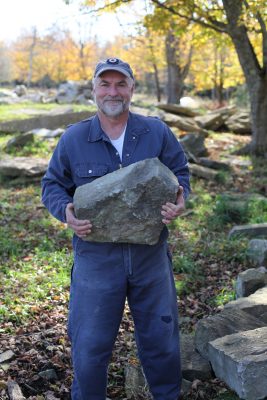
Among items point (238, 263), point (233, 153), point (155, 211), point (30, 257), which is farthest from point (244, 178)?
point (155, 211)

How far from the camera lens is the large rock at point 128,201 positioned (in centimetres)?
298

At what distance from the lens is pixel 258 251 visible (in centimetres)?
603

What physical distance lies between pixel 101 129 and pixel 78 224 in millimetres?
653

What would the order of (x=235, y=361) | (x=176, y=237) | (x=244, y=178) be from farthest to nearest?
1. (x=244, y=178)
2. (x=176, y=237)
3. (x=235, y=361)

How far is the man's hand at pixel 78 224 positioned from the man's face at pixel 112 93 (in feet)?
2.18

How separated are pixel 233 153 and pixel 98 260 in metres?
10.4

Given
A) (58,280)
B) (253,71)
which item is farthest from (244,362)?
(253,71)

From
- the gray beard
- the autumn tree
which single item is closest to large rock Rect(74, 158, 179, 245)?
the gray beard

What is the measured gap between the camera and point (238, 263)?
6.27 metres

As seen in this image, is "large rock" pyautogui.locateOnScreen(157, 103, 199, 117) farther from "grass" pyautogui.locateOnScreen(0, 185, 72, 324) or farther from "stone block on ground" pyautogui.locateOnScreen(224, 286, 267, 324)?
"stone block on ground" pyautogui.locateOnScreen(224, 286, 267, 324)

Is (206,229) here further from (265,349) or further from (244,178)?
(265,349)

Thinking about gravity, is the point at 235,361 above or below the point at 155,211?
below

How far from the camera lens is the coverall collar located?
3115 mm

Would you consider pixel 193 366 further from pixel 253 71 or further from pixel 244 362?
pixel 253 71
